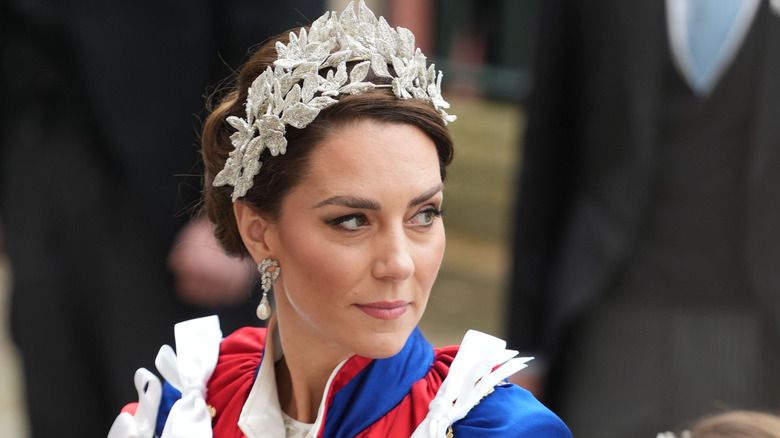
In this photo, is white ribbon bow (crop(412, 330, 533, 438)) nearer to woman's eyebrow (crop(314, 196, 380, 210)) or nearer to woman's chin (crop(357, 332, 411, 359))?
woman's chin (crop(357, 332, 411, 359))

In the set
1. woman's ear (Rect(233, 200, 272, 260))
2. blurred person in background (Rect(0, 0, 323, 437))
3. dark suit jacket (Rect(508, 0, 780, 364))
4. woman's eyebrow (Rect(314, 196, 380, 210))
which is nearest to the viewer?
woman's eyebrow (Rect(314, 196, 380, 210))

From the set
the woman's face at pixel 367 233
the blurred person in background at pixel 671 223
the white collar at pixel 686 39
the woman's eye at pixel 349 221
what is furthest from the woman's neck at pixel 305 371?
the white collar at pixel 686 39

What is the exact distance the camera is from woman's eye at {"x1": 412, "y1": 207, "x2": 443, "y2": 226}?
5.24ft

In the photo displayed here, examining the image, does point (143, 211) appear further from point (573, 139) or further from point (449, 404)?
point (449, 404)

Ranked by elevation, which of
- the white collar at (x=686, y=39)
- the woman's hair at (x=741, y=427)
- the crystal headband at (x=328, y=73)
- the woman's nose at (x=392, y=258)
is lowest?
the woman's hair at (x=741, y=427)

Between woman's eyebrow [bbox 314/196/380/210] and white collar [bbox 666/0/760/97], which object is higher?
white collar [bbox 666/0/760/97]

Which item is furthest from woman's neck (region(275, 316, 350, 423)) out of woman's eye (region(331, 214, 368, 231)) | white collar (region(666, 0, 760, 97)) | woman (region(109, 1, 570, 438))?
white collar (region(666, 0, 760, 97))

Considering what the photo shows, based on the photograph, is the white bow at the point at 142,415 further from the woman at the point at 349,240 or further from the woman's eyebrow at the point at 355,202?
the woman's eyebrow at the point at 355,202

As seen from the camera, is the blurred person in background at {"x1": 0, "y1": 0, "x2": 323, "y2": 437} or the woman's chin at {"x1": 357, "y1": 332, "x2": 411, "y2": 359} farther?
the blurred person in background at {"x1": 0, "y1": 0, "x2": 323, "y2": 437}

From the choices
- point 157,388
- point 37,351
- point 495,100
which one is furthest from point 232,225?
point 495,100

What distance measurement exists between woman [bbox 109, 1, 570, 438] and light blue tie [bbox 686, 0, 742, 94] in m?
1.53

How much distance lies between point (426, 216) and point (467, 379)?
0.23 m

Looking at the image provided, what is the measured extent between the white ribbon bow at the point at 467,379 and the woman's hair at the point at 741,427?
376 mm

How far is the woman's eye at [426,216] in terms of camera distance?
62.9 inches
